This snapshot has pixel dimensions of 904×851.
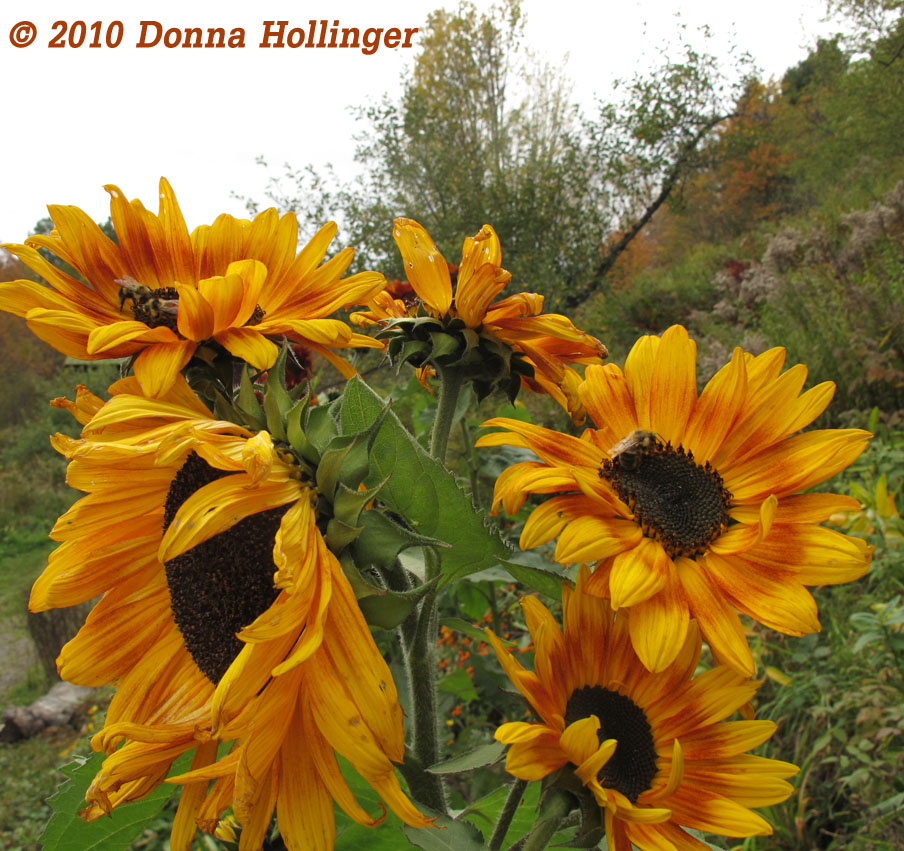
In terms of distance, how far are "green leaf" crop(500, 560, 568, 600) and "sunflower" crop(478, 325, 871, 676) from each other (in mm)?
22

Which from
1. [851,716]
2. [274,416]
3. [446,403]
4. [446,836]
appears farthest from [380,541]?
[851,716]

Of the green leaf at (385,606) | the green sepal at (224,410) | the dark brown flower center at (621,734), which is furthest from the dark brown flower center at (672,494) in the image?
the green sepal at (224,410)

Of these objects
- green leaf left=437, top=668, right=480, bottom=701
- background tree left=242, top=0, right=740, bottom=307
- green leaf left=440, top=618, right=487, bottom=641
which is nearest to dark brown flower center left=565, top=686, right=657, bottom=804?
green leaf left=440, top=618, right=487, bottom=641

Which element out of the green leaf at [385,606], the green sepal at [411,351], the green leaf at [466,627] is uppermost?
the green sepal at [411,351]

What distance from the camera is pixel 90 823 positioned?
0.69 m

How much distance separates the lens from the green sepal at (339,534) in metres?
0.50

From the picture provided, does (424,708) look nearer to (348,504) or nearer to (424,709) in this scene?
(424,709)

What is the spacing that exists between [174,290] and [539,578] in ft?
1.63

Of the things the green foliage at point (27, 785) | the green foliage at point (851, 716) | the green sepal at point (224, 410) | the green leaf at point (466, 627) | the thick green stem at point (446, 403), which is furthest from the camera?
the green foliage at point (27, 785)

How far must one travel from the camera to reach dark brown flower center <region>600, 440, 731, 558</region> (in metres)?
0.64

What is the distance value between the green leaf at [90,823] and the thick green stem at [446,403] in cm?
41

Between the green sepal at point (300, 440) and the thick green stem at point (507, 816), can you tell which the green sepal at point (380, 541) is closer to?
the green sepal at point (300, 440)

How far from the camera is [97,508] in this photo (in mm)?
624

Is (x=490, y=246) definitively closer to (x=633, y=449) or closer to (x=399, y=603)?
(x=633, y=449)
